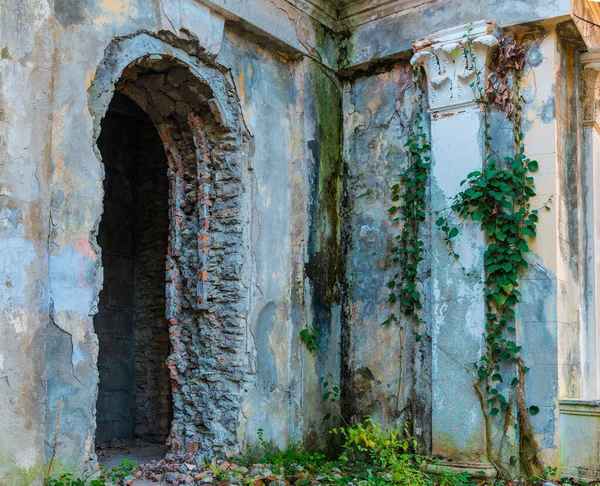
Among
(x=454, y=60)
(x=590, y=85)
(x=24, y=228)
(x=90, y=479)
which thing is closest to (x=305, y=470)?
(x=90, y=479)

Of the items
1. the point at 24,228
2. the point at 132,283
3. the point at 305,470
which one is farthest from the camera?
the point at 132,283

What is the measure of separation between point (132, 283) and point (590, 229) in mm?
5262

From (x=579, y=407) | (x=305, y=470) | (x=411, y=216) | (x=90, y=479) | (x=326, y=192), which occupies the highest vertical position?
(x=326, y=192)

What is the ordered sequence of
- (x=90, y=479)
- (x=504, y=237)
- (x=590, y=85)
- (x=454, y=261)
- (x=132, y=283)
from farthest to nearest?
(x=132, y=283)
(x=590, y=85)
(x=454, y=261)
(x=504, y=237)
(x=90, y=479)

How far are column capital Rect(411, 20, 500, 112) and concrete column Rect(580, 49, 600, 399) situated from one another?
121cm

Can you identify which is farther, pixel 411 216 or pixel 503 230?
pixel 411 216

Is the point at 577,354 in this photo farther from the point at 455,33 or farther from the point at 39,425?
the point at 39,425

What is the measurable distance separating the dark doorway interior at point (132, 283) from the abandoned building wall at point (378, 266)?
2407 mm

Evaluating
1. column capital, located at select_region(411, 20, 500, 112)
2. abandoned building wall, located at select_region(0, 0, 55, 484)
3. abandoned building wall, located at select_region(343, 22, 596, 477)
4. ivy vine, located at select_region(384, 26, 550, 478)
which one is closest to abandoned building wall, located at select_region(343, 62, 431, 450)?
abandoned building wall, located at select_region(343, 22, 596, 477)

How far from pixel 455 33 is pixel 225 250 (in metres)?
2.96

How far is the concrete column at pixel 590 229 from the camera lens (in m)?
6.87

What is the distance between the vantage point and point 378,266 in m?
7.19

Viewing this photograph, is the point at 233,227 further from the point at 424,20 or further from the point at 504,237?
the point at 424,20

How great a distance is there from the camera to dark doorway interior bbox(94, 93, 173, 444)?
27.4 ft
